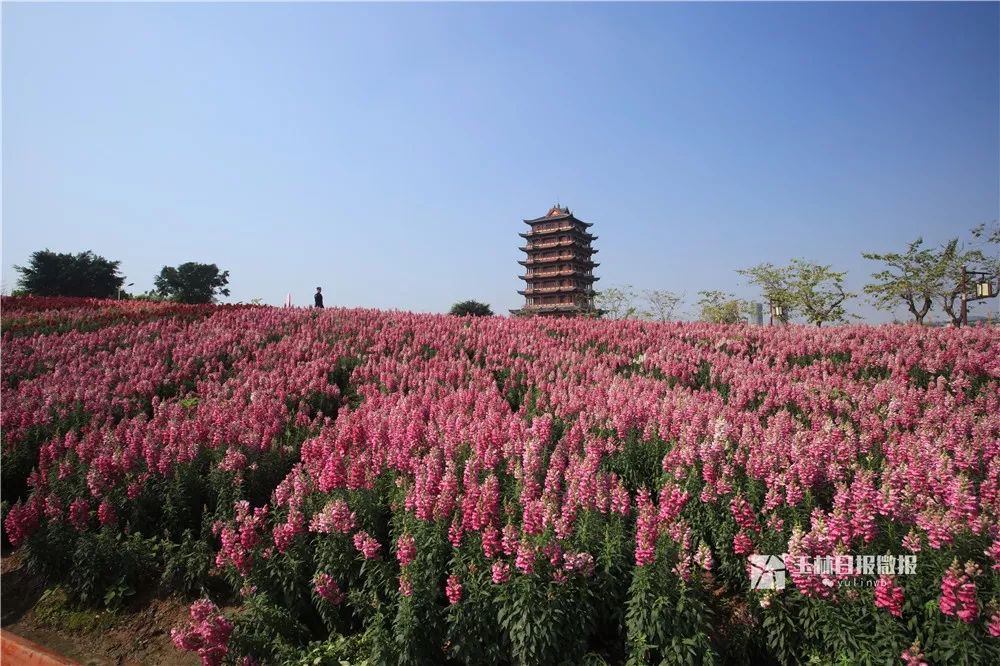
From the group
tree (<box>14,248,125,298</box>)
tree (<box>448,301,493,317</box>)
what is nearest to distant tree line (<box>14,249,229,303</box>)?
tree (<box>14,248,125,298</box>)

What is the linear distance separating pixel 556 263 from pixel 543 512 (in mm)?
67483

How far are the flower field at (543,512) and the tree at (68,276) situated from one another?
1899 inches

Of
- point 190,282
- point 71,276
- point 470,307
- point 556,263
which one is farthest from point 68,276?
point 556,263

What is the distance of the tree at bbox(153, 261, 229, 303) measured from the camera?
208 ft

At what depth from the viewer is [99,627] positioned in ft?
16.1

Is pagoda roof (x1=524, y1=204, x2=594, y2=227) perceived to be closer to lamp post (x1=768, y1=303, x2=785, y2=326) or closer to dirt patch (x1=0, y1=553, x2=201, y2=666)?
lamp post (x1=768, y1=303, x2=785, y2=326)

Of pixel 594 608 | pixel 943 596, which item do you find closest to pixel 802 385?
pixel 943 596

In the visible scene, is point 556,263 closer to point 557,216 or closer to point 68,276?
point 557,216

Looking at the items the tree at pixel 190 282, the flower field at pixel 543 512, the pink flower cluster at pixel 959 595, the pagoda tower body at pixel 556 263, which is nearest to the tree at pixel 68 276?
the tree at pixel 190 282

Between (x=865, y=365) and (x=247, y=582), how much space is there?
9.22 m

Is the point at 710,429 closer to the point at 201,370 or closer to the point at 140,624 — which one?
the point at 140,624

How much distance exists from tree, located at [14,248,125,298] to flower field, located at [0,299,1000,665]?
4824 centimetres

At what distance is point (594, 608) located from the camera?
3662 millimetres

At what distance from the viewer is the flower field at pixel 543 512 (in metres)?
3.42
